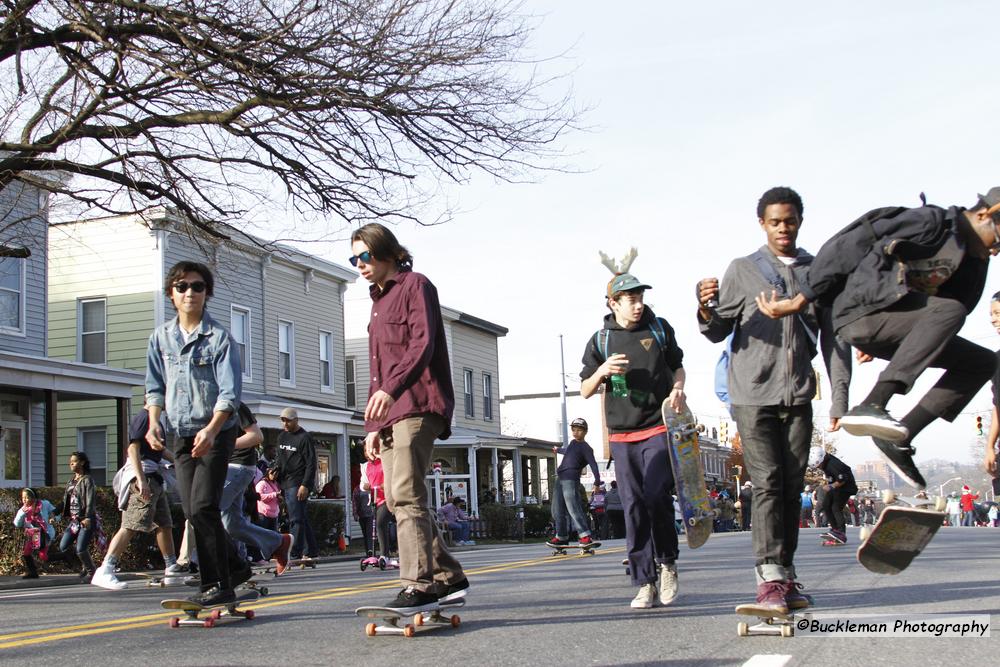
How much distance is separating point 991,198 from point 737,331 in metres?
1.46

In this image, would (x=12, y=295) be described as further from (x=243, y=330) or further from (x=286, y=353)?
(x=286, y=353)

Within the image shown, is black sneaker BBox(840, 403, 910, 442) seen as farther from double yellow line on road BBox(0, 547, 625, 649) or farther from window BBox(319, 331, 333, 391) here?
window BBox(319, 331, 333, 391)

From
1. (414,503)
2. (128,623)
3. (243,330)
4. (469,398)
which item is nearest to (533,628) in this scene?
(414,503)

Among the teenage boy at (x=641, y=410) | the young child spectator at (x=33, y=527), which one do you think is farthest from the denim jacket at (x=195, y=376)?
the young child spectator at (x=33, y=527)

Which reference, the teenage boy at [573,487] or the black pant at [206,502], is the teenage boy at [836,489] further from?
the black pant at [206,502]

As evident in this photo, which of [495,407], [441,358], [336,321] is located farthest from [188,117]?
[495,407]

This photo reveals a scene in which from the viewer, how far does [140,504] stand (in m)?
10.7

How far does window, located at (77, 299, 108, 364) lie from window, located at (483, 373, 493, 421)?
18.2 metres

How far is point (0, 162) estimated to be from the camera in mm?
12898

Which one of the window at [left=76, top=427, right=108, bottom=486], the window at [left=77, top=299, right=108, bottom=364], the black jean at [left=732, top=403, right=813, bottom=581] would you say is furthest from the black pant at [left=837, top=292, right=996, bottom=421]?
the window at [left=77, top=299, right=108, bottom=364]

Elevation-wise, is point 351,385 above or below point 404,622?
above

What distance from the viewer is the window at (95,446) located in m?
26.1

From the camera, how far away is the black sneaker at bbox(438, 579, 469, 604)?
5.66 metres

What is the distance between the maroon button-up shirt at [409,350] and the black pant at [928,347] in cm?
205
